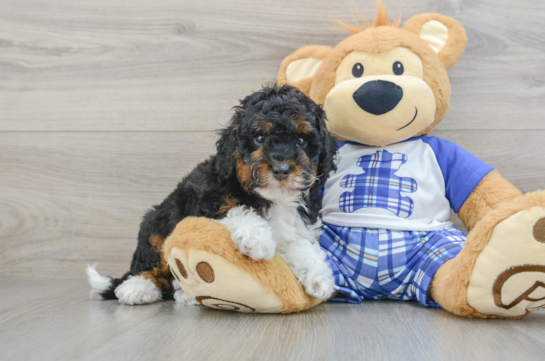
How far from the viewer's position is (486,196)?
165cm

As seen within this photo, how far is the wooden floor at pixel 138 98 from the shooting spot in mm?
2096

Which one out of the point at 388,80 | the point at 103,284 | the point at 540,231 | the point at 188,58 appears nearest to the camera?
the point at 540,231

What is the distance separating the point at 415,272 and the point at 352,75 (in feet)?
2.65

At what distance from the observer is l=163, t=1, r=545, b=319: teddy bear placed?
1308 millimetres

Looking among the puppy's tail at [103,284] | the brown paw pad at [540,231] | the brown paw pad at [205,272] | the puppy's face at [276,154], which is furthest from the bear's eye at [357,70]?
the puppy's tail at [103,284]

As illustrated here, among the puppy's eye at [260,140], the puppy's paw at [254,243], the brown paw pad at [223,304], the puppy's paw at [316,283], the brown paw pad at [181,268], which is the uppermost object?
the puppy's eye at [260,140]

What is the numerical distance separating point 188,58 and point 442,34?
1252 millimetres

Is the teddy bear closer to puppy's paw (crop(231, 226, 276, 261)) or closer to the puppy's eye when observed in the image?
puppy's paw (crop(231, 226, 276, 261))

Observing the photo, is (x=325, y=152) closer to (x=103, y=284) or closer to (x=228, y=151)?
(x=228, y=151)

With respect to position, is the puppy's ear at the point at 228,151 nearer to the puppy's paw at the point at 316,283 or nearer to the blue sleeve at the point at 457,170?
the puppy's paw at the point at 316,283

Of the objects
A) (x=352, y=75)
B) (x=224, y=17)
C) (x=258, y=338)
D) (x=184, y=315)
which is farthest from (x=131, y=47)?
(x=258, y=338)

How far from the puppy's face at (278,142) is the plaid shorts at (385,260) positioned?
0.35 metres

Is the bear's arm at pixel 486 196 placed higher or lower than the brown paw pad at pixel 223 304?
higher

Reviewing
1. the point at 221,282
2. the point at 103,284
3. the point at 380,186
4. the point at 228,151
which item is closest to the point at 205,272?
the point at 221,282
